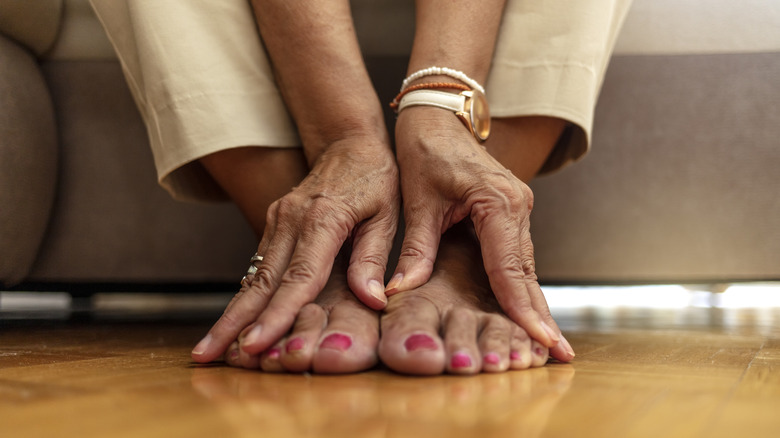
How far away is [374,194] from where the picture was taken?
588 millimetres

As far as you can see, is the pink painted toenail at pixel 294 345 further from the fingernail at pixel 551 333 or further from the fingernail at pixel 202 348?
the fingernail at pixel 551 333

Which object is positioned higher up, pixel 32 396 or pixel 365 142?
pixel 365 142

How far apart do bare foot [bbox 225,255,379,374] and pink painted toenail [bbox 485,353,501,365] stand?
0.08 metres

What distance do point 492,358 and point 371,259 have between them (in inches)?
6.2

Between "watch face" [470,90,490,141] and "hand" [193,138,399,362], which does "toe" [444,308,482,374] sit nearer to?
"hand" [193,138,399,362]

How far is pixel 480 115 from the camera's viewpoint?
25.5 inches

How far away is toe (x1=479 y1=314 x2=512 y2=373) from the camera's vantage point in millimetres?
429

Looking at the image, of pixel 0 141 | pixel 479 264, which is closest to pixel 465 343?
pixel 479 264

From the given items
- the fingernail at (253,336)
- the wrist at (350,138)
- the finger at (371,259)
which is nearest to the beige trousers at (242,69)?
the wrist at (350,138)

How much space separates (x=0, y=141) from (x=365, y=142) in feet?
1.68

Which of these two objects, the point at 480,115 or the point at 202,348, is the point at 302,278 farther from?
the point at 480,115

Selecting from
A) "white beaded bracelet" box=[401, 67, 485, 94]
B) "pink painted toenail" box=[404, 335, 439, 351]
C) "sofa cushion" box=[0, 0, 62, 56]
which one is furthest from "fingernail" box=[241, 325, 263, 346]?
"sofa cushion" box=[0, 0, 62, 56]

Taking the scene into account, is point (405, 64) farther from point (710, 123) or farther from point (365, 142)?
point (710, 123)

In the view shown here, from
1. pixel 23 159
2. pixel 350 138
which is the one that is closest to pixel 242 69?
pixel 350 138
